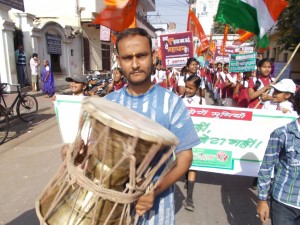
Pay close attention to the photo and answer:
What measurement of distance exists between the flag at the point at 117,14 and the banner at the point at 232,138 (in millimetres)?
3240

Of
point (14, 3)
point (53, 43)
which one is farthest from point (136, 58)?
point (53, 43)

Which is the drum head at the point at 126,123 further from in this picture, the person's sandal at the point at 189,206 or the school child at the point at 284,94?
the school child at the point at 284,94

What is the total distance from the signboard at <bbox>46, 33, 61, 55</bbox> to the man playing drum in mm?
14435

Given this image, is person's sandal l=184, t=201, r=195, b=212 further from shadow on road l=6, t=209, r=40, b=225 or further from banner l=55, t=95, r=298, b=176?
shadow on road l=6, t=209, r=40, b=225

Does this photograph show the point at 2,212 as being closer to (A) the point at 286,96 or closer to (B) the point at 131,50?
(B) the point at 131,50

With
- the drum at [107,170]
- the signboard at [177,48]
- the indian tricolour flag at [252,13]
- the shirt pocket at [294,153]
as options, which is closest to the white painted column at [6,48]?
the signboard at [177,48]

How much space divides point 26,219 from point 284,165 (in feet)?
8.50

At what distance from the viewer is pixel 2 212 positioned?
10.1ft

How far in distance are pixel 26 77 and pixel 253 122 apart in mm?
11753

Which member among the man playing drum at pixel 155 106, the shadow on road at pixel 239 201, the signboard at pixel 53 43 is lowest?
the shadow on road at pixel 239 201

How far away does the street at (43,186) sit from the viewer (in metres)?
3.05

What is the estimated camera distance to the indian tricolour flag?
430 cm

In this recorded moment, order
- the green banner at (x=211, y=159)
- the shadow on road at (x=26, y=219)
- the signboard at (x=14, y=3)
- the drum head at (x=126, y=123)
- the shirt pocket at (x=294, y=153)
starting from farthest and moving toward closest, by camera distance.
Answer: the signboard at (x=14, y=3) → the green banner at (x=211, y=159) → the shadow on road at (x=26, y=219) → the shirt pocket at (x=294, y=153) → the drum head at (x=126, y=123)

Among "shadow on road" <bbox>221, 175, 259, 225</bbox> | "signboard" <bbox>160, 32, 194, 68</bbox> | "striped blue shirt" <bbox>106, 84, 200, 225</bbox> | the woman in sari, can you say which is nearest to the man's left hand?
"striped blue shirt" <bbox>106, 84, 200, 225</bbox>
